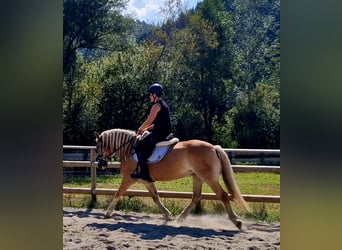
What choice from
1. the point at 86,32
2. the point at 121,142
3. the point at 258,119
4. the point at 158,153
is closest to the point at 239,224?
the point at 158,153

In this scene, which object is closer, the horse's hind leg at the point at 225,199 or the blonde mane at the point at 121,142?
the horse's hind leg at the point at 225,199

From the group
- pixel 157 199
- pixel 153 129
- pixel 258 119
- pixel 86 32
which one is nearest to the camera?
pixel 153 129

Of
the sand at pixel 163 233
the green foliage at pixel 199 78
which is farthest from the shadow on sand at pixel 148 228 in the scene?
the green foliage at pixel 199 78

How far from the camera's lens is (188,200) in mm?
4863

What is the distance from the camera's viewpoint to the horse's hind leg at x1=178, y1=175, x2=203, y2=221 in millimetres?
4621

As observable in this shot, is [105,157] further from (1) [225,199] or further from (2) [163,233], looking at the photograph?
(1) [225,199]

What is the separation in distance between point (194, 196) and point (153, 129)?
2.65 ft

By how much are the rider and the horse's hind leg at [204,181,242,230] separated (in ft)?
2.18

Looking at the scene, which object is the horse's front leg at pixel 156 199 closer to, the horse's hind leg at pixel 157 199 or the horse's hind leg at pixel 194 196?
the horse's hind leg at pixel 157 199

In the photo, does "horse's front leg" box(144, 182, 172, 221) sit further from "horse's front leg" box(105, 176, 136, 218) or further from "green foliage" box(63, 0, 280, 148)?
"green foliage" box(63, 0, 280, 148)

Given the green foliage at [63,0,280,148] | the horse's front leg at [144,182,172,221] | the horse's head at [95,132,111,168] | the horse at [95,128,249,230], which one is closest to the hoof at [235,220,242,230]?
the horse at [95,128,249,230]

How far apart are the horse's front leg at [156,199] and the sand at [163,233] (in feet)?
0.22

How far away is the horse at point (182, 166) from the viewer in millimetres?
4436
